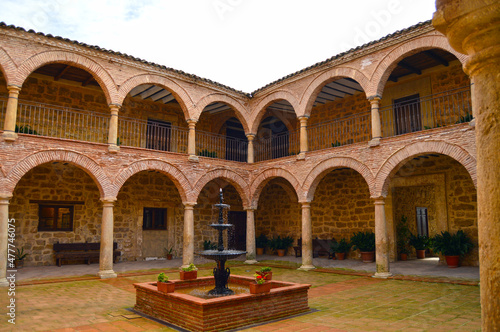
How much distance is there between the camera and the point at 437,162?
12094 millimetres

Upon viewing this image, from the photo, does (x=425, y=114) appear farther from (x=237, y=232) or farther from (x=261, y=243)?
(x=237, y=232)

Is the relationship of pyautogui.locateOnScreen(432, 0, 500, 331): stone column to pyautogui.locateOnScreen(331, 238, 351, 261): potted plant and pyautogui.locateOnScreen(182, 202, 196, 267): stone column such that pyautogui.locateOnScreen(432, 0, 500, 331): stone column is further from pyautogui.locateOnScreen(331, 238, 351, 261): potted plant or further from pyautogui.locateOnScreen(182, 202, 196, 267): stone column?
pyautogui.locateOnScreen(331, 238, 351, 261): potted plant

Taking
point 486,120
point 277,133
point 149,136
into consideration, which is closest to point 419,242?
point 277,133

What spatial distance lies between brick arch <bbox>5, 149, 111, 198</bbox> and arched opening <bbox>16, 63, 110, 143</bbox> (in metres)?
1.66

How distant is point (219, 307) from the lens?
5219 millimetres

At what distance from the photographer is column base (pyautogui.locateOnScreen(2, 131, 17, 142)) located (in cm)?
930

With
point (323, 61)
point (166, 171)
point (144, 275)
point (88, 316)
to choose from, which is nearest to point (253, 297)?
point (88, 316)

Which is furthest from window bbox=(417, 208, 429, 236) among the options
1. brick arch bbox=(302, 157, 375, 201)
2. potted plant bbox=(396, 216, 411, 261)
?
brick arch bbox=(302, 157, 375, 201)

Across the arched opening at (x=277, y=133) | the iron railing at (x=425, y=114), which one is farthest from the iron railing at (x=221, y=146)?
the iron railing at (x=425, y=114)

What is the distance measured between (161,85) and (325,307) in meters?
8.92

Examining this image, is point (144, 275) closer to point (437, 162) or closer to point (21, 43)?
point (21, 43)

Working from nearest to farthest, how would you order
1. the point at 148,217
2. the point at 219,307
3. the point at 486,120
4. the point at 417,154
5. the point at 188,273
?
1. the point at 486,120
2. the point at 219,307
3. the point at 188,273
4. the point at 417,154
5. the point at 148,217

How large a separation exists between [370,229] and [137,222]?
8.89 m

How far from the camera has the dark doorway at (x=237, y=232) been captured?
17172 mm
